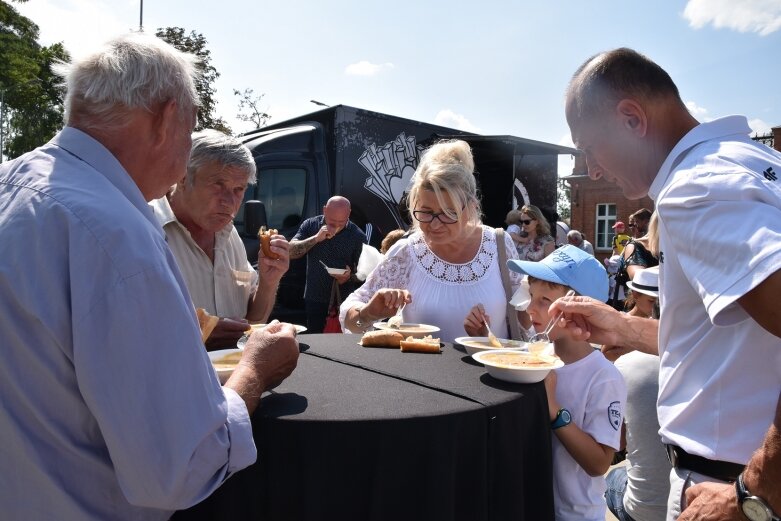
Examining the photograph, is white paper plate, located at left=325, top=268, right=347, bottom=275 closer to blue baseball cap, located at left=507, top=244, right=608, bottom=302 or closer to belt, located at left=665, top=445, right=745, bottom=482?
blue baseball cap, located at left=507, top=244, right=608, bottom=302

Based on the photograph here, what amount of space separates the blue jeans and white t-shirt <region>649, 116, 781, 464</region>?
4.69 ft

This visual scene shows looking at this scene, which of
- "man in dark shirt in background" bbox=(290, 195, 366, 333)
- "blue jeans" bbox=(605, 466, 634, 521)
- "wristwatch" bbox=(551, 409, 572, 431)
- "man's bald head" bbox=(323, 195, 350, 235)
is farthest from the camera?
"man in dark shirt in background" bbox=(290, 195, 366, 333)

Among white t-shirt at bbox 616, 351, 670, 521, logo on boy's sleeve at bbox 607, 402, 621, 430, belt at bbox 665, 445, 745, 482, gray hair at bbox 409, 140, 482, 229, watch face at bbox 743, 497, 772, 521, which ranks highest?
gray hair at bbox 409, 140, 482, 229

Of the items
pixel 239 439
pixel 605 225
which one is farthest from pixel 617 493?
pixel 605 225

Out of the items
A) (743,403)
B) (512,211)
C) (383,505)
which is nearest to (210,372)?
(383,505)

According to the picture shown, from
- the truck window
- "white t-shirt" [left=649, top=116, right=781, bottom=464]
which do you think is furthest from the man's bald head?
"white t-shirt" [left=649, top=116, right=781, bottom=464]

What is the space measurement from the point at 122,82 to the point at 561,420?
178 centimetres

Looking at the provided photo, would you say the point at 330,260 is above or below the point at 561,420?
above

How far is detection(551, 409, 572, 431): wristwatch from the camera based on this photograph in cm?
190

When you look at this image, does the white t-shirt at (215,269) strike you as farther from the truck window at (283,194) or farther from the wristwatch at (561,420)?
the truck window at (283,194)

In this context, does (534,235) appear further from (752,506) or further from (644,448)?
(752,506)

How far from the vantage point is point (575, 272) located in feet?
7.55

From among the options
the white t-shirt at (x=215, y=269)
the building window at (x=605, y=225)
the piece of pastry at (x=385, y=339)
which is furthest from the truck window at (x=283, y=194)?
the building window at (x=605, y=225)

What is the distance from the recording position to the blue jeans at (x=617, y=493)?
2.50m
